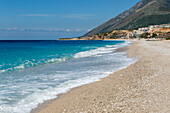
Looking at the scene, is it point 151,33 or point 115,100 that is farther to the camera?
point 151,33

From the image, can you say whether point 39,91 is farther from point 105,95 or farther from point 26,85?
point 105,95

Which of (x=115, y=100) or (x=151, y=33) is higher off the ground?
(x=151, y=33)

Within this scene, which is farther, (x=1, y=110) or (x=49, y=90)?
(x=49, y=90)

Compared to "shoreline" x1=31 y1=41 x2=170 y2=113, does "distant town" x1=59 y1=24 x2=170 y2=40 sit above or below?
above

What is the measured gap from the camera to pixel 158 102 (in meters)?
6.03

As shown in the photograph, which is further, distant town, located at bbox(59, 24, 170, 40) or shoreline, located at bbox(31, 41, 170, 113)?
distant town, located at bbox(59, 24, 170, 40)

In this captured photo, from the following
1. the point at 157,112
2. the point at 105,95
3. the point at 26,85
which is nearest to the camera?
the point at 157,112

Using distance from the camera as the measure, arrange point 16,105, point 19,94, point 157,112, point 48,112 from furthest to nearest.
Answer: point 19,94 → point 16,105 → point 48,112 → point 157,112

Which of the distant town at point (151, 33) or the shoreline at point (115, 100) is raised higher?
the distant town at point (151, 33)

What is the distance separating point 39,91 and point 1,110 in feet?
8.16

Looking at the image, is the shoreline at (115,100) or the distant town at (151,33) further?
the distant town at (151,33)

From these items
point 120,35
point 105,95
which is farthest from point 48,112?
point 120,35

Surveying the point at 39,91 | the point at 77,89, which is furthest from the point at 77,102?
the point at 39,91

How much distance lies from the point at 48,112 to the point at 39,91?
2.75 meters
